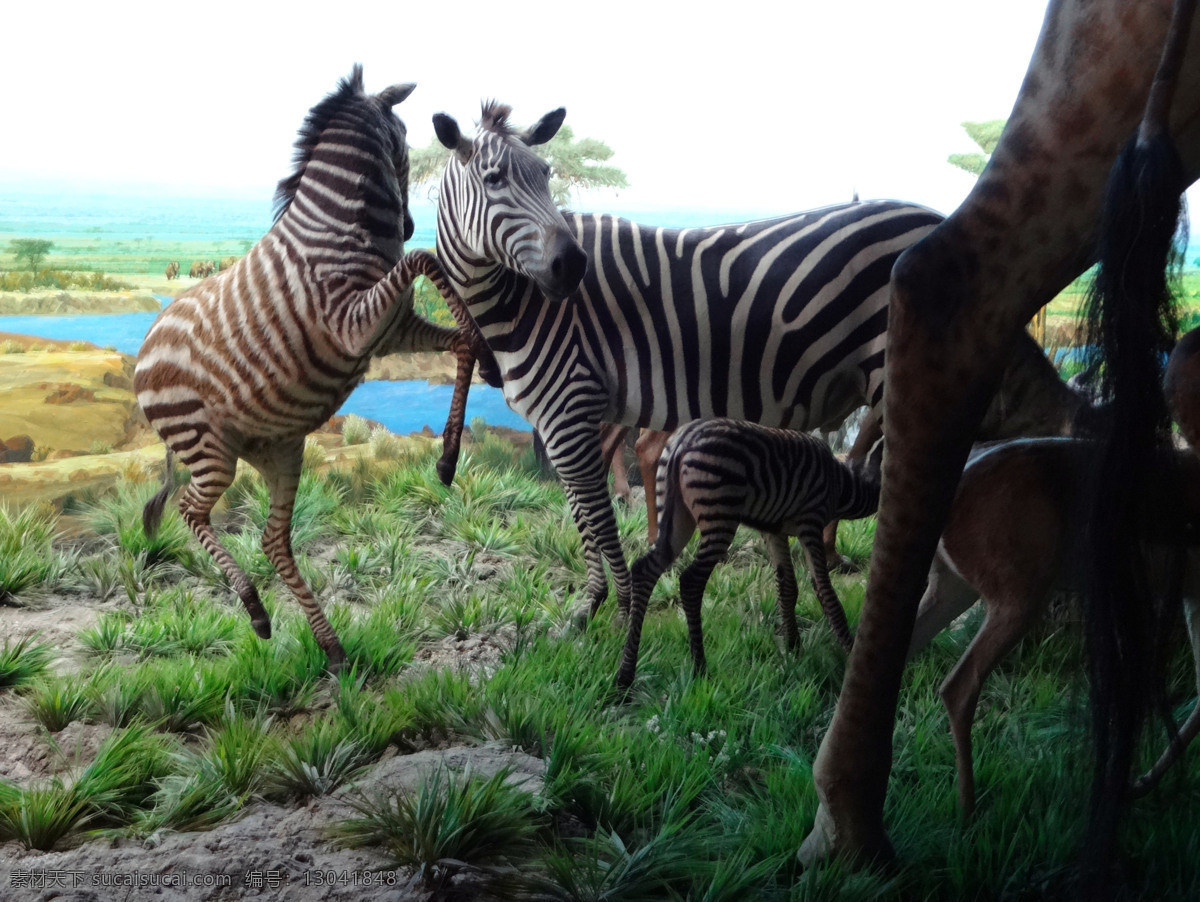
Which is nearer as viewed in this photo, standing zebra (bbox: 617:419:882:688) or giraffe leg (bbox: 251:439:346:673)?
standing zebra (bbox: 617:419:882:688)

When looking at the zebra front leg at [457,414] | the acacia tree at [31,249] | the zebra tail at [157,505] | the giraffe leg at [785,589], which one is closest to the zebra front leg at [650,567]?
the giraffe leg at [785,589]

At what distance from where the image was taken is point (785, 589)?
9.77ft

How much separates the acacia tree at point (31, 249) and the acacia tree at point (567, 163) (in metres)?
2.04

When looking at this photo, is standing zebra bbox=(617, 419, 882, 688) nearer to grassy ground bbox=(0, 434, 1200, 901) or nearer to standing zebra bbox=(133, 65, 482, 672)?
grassy ground bbox=(0, 434, 1200, 901)

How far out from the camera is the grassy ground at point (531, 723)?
1792 mm

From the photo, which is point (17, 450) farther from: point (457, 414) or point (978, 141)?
point (978, 141)

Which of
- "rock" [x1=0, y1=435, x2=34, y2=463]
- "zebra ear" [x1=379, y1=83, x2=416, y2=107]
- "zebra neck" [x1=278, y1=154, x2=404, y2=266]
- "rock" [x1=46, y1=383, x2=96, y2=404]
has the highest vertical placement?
"zebra ear" [x1=379, y1=83, x2=416, y2=107]

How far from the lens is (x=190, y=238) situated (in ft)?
16.9

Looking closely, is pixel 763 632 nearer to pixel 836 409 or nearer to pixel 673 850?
pixel 836 409

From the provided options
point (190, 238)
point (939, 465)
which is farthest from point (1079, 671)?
point (190, 238)

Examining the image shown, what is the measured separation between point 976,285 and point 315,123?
2.01 metres

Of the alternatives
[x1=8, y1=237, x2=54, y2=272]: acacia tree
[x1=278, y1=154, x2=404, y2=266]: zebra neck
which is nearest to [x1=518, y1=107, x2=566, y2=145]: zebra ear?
[x1=278, y1=154, x2=404, y2=266]: zebra neck

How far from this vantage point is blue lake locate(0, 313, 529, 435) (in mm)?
4867

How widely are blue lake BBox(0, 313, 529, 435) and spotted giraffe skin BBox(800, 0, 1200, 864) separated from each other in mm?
3727
